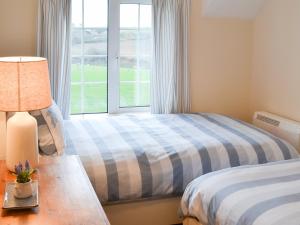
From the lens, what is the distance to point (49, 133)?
8.18 feet

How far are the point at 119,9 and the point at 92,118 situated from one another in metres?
1.01

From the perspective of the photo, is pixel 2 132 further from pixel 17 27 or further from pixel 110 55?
pixel 110 55

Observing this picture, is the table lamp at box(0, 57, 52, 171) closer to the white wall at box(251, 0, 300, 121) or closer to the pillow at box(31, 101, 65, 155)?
the pillow at box(31, 101, 65, 155)

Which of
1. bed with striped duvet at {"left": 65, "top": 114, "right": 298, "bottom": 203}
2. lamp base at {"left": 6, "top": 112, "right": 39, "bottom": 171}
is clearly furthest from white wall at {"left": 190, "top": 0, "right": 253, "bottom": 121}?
lamp base at {"left": 6, "top": 112, "right": 39, "bottom": 171}

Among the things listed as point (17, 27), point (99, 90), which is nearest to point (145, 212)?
point (99, 90)

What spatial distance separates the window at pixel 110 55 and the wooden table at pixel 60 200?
1.77 m

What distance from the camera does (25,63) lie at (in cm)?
172

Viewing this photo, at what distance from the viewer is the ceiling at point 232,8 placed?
3.73 metres

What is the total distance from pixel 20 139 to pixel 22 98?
0.75 feet

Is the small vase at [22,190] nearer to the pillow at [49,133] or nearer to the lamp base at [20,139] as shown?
the lamp base at [20,139]

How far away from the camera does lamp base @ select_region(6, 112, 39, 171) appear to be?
186cm

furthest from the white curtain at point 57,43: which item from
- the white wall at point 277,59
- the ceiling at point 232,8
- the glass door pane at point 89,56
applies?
the white wall at point 277,59

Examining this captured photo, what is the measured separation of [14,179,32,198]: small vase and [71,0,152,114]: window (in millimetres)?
2183

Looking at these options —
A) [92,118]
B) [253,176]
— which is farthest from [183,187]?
[92,118]
